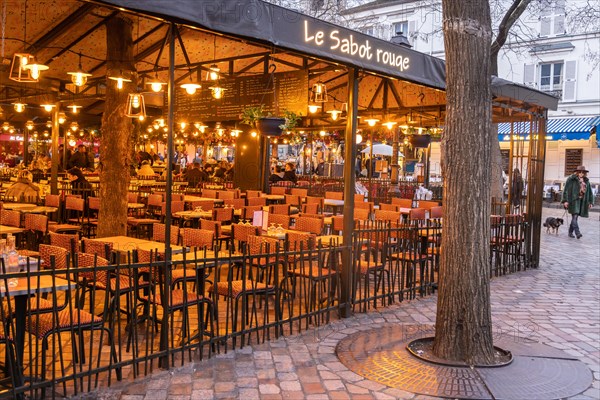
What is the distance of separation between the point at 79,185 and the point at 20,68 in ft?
21.5

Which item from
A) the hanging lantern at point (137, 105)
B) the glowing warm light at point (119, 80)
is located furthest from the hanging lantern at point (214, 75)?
the glowing warm light at point (119, 80)

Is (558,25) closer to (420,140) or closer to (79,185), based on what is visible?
(420,140)

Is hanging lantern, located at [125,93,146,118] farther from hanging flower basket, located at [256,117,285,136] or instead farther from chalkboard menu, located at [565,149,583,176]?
chalkboard menu, located at [565,149,583,176]

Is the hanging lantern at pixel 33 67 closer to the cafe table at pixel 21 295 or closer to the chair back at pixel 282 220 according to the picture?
the chair back at pixel 282 220

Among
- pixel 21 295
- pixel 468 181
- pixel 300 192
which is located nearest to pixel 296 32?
pixel 468 181

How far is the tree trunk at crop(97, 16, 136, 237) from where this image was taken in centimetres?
943

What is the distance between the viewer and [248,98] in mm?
11875

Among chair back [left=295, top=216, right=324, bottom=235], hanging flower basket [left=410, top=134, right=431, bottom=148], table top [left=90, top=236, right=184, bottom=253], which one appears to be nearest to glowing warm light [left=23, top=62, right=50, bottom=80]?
table top [left=90, top=236, right=184, bottom=253]

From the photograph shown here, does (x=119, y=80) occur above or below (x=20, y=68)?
below

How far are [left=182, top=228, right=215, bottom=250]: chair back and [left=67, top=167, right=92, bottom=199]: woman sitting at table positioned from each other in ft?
23.8

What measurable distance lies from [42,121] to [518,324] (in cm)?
1998

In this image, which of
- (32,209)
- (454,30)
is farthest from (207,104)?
(454,30)

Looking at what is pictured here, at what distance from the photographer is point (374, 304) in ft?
26.2

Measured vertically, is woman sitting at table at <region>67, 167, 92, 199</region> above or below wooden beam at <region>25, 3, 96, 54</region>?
below
